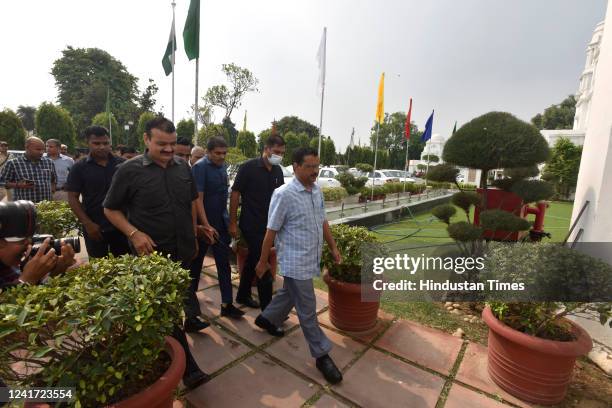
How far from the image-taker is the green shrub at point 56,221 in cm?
376

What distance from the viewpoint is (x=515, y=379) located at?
88.5 inches

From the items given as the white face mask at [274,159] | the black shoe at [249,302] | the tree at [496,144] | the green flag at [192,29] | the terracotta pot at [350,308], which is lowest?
the black shoe at [249,302]

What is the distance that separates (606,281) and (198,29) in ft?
24.0

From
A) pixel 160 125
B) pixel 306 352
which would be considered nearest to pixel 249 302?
pixel 306 352

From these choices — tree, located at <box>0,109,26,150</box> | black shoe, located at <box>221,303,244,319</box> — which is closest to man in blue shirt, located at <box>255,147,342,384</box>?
black shoe, located at <box>221,303,244,319</box>

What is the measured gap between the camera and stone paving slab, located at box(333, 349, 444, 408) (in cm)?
214

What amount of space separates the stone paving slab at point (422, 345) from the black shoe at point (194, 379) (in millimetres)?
1519

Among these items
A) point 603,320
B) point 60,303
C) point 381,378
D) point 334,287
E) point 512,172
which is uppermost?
point 512,172

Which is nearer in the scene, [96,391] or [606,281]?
[96,391]

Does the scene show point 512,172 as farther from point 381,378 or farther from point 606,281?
point 381,378

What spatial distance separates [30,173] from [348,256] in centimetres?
459

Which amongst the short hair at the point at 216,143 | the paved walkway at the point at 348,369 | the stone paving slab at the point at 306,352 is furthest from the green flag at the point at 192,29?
the stone paving slab at the point at 306,352

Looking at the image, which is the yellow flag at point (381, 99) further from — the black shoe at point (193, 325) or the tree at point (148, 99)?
the tree at point (148, 99)

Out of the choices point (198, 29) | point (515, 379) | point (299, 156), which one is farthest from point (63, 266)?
point (198, 29)
